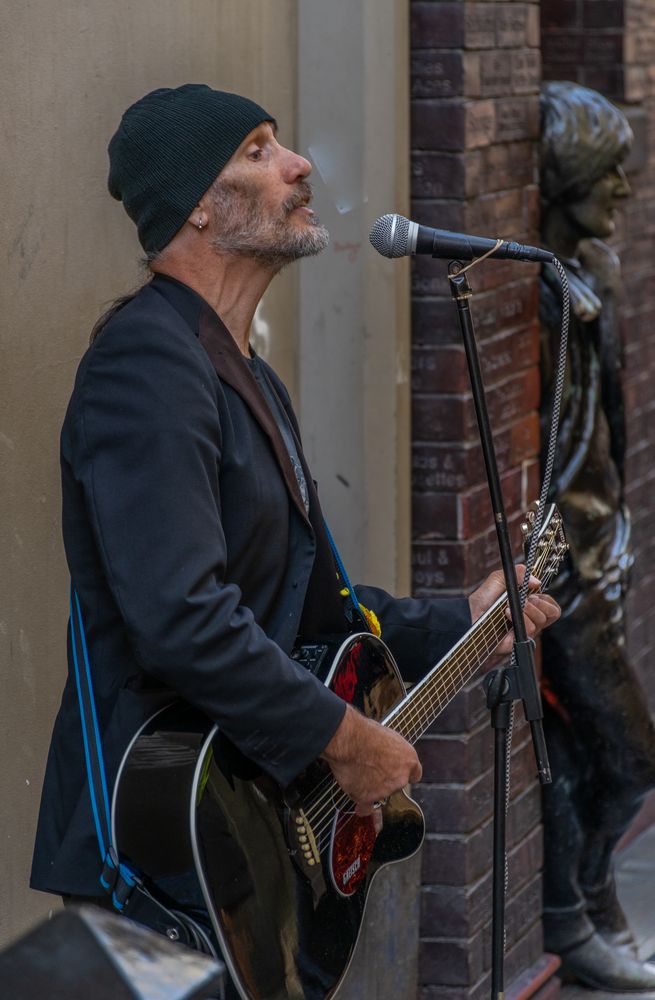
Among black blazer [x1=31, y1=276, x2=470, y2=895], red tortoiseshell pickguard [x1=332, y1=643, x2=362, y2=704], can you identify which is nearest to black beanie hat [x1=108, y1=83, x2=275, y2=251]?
black blazer [x1=31, y1=276, x2=470, y2=895]

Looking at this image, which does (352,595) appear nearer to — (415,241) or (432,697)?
(432,697)

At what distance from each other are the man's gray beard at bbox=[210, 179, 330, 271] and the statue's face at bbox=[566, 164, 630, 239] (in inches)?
73.3

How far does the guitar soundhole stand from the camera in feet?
9.00

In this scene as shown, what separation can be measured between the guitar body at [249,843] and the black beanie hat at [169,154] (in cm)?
73

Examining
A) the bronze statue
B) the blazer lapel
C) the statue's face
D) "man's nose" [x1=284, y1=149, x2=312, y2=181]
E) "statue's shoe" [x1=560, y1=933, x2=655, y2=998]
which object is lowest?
"statue's shoe" [x1=560, y1=933, x2=655, y2=998]

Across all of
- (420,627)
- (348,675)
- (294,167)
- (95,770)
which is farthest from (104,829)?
(294,167)

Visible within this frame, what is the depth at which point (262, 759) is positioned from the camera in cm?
247

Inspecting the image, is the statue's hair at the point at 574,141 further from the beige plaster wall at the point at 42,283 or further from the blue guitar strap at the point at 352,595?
the blue guitar strap at the point at 352,595

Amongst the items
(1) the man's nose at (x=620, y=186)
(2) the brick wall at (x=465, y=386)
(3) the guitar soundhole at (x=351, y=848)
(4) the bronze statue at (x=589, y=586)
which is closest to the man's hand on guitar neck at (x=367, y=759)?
(3) the guitar soundhole at (x=351, y=848)

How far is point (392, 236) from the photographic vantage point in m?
2.69

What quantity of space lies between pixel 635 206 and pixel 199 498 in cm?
407

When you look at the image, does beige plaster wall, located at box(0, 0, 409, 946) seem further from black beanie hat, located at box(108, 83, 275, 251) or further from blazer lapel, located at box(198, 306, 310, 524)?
blazer lapel, located at box(198, 306, 310, 524)

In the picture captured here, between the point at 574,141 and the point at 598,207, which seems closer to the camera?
the point at 574,141

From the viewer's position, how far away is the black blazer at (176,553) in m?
2.37
